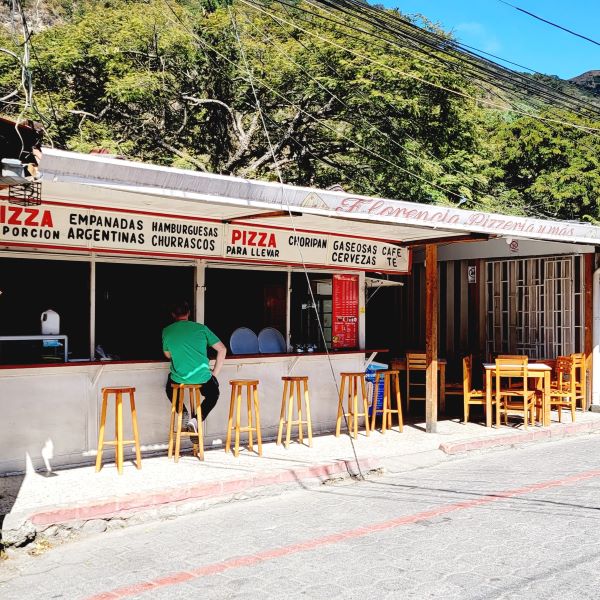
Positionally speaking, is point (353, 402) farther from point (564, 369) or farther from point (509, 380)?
point (564, 369)

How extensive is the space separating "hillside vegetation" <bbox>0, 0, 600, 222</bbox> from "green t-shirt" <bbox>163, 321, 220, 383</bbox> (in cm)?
1384

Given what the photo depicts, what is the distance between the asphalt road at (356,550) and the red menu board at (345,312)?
3449mm

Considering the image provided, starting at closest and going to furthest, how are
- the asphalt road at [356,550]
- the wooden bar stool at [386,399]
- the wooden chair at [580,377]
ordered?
1. the asphalt road at [356,550]
2. the wooden bar stool at [386,399]
3. the wooden chair at [580,377]

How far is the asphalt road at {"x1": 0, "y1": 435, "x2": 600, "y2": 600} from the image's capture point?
15.1 feet

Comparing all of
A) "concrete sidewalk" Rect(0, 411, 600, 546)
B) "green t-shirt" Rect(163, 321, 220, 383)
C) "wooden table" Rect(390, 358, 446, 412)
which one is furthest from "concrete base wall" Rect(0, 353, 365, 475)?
"wooden table" Rect(390, 358, 446, 412)

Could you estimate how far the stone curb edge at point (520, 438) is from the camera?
31.3 ft

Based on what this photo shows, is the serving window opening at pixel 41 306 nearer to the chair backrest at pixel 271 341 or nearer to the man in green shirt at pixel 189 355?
the man in green shirt at pixel 189 355

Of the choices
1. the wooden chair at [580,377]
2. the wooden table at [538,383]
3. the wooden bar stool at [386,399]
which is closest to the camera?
the wooden bar stool at [386,399]

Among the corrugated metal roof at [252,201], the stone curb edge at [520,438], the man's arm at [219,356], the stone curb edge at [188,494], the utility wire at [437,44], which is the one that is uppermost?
the utility wire at [437,44]

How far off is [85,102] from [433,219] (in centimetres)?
1729

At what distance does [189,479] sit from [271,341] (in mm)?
2969

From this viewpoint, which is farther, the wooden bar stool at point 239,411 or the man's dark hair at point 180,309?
the wooden bar stool at point 239,411

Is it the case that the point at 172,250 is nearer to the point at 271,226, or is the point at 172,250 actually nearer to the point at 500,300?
the point at 271,226

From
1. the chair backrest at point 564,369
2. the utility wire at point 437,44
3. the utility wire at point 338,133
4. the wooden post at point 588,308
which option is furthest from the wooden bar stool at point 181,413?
the utility wire at point 338,133
